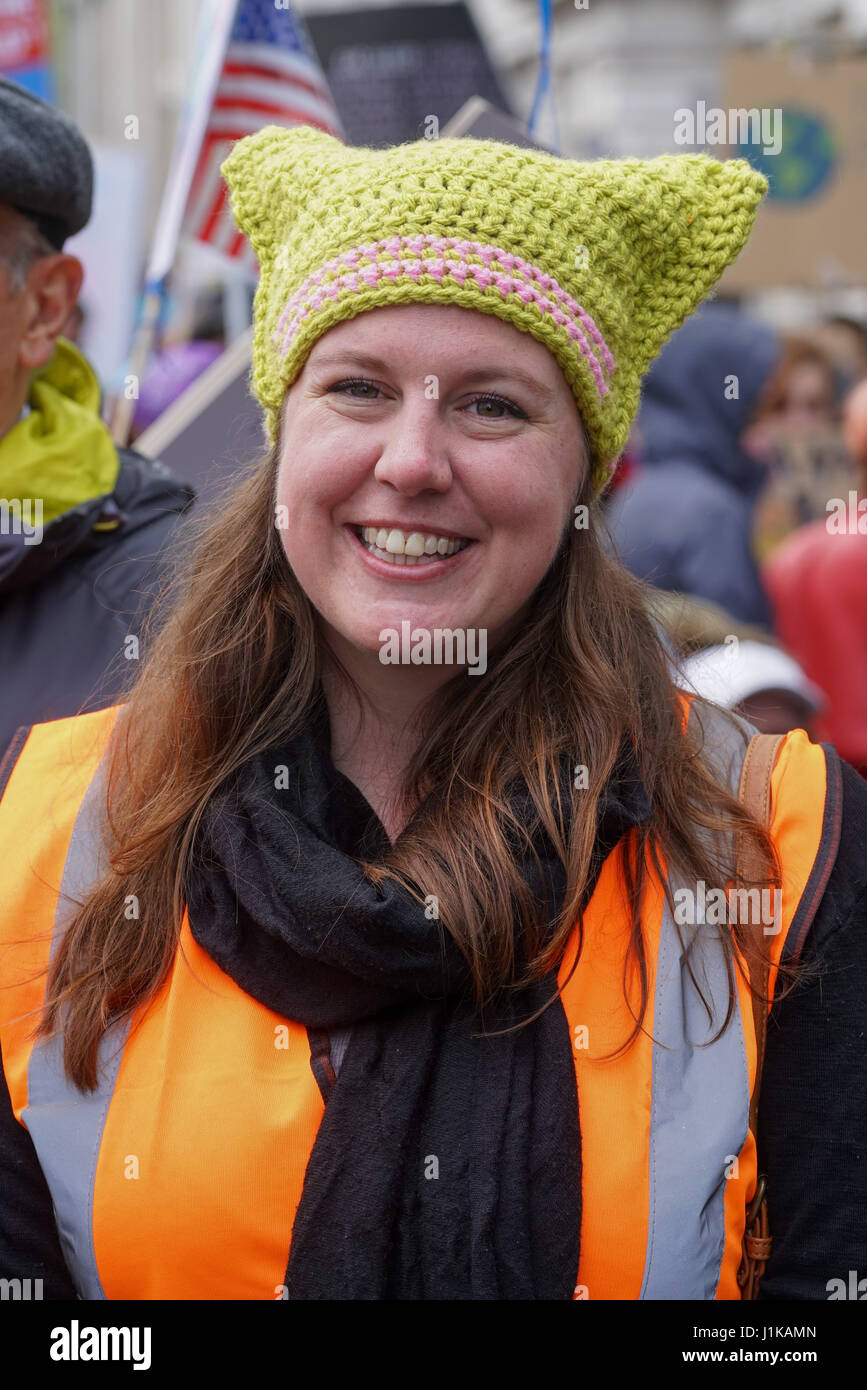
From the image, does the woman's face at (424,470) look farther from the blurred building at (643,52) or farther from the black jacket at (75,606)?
the blurred building at (643,52)

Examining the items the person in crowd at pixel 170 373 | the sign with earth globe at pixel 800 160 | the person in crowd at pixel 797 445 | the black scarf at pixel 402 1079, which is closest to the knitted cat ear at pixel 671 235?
the black scarf at pixel 402 1079

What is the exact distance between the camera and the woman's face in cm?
175

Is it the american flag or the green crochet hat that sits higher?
the american flag

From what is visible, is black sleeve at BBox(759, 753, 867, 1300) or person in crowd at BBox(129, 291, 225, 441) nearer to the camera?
black sleeve at BBox(759, 753, 867, 1300)

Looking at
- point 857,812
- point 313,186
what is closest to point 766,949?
point 857,812

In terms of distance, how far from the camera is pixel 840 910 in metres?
1.75

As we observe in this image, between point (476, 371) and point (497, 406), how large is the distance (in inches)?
2.3

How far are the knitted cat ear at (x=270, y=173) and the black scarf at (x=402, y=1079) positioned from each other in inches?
30.0

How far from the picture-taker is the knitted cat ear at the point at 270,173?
75.4 inches

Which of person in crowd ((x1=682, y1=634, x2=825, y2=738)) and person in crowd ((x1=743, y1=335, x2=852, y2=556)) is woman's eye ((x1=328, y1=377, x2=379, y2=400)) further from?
person in crowd ((x1=743, y1=335, x2=852, y2=556))

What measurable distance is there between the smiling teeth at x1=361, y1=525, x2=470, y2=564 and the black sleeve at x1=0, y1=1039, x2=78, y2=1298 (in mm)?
772

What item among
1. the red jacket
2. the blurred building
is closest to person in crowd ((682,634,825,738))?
the red jacket

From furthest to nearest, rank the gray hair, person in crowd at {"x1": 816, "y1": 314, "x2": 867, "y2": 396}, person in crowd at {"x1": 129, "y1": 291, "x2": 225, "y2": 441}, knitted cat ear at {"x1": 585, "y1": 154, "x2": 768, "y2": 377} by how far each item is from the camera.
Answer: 1. person in crowd at {"x1": 816, "y1": 314, "x2": 867, "y2": 396}
2. person in crowd at {"x1": 129, "y1": 291, "x2": 225, "y2": 441}
3. the gray hair
4. knitted cat ear at {"x1": 585, "y1": 154, "x2": 768, "y2": 377}

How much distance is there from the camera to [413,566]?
1.81 meters
